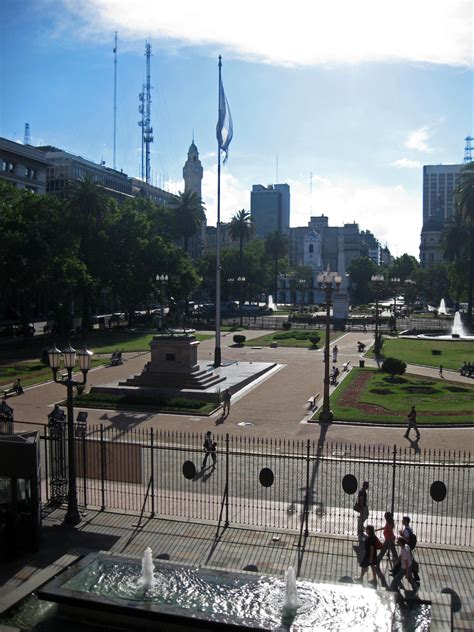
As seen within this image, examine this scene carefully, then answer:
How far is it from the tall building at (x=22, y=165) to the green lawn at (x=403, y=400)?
61.7m

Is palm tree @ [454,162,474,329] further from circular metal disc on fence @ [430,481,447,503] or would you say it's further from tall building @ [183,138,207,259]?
tall building @ [183,138,207,259]

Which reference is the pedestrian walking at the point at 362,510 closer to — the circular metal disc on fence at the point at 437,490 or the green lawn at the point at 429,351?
the circular metal disc on fence at the point at 437,490

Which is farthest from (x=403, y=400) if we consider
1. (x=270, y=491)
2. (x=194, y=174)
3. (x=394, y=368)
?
(x=194, y=174)

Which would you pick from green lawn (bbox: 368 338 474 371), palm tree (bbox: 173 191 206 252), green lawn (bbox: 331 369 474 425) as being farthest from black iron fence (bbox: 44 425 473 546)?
palm tree (bbox: 173 191 206 252)

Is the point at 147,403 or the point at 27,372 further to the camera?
the point at 27,372

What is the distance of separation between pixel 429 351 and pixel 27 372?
32.6 meters

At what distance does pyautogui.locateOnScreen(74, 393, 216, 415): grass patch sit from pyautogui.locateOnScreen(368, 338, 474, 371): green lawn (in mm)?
21600

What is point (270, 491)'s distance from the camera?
17.8m

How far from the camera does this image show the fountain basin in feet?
34.2

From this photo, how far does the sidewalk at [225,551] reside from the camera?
1270 cm

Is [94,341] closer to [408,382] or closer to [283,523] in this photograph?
[408,382]

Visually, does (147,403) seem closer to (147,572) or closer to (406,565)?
(147,572)

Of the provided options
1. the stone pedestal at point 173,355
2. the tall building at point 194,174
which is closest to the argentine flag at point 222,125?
the stone pedestal at point 173,355

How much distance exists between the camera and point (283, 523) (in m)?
A: 15.9
